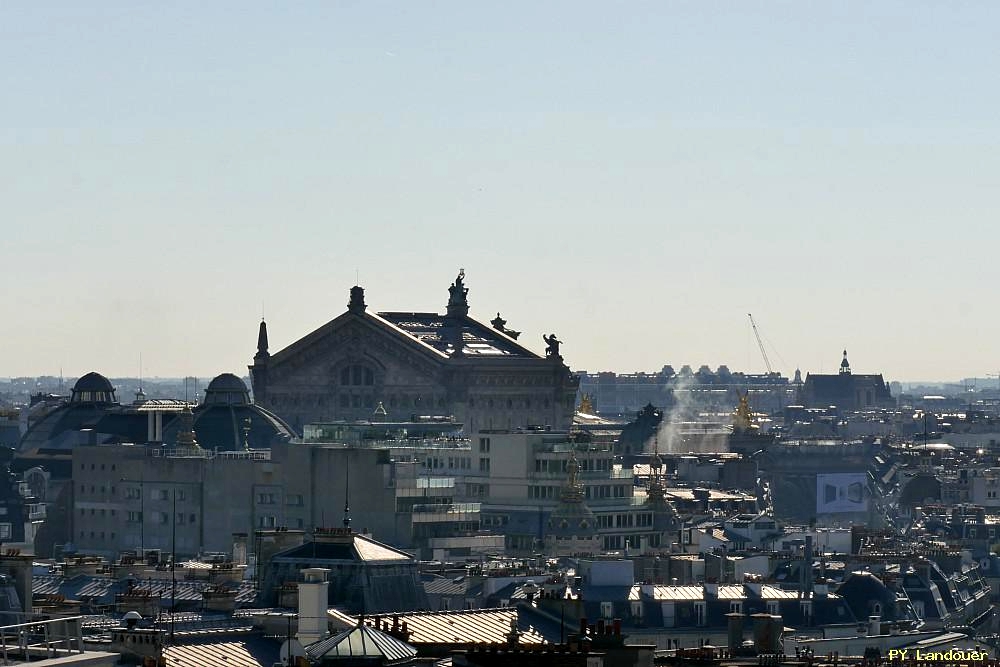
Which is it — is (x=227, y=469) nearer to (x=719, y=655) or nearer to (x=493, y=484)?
(x=493, y=484)

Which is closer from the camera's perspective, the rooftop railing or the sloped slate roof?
the rooftop railing

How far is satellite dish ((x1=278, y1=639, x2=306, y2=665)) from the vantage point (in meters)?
70.6

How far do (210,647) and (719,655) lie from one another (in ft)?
47.4

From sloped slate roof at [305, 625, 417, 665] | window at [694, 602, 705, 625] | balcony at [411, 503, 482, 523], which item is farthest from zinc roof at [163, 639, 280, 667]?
balcony at [411, 503, 482, 523]

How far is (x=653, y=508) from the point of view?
16625 cm

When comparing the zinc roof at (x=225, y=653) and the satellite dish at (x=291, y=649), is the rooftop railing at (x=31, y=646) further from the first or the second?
the zinc roof at (x=225, y=653)

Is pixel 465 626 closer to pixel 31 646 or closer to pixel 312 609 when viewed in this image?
pixel 312 609

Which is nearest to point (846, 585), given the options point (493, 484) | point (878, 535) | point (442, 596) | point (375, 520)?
point (442, 596)

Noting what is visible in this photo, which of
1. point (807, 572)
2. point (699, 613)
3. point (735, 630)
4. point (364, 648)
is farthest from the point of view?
point (807, 572)

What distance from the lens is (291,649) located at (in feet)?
243

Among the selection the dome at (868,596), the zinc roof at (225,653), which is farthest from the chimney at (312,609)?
the dome at (868,596)

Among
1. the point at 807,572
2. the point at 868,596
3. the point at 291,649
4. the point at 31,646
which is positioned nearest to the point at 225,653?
the point at 291,649

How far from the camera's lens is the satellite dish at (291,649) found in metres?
70.6

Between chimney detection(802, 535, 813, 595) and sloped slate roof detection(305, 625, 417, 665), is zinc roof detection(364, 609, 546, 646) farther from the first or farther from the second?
chimney detection(802, 535, 813, 595)
